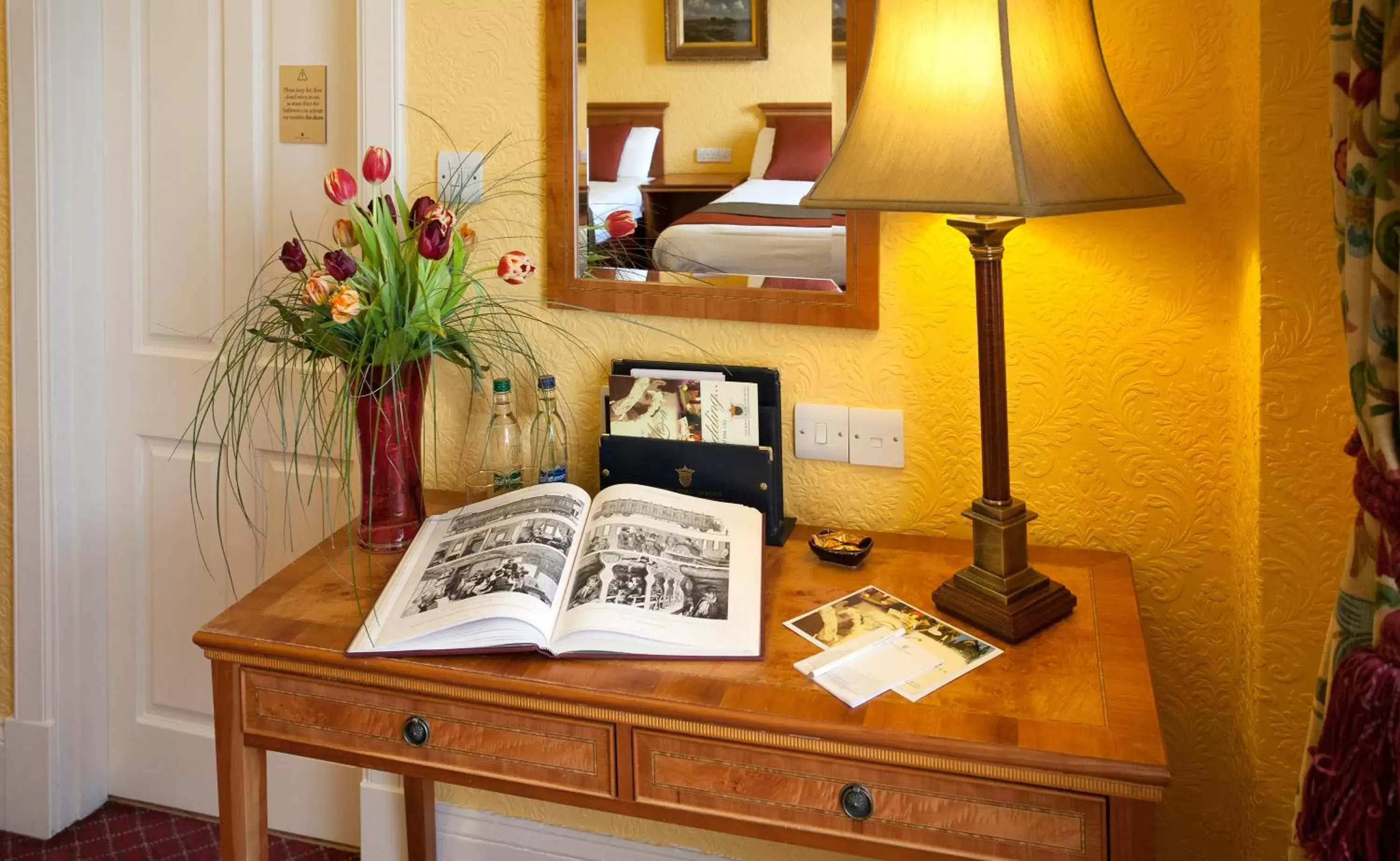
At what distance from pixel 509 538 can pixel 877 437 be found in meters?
0.57

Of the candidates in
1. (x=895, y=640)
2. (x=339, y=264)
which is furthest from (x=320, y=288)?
(x=895, y=640)

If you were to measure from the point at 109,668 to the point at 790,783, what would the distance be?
1.66m

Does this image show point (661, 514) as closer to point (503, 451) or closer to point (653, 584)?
point (653, 584)

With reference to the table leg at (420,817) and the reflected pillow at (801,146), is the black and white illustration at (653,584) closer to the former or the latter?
the reflected pillow at (801,146)

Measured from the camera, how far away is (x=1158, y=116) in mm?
1623

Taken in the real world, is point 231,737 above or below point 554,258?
below

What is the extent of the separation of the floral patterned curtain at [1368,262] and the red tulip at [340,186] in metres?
1.24

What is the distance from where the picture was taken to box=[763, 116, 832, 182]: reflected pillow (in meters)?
1.76

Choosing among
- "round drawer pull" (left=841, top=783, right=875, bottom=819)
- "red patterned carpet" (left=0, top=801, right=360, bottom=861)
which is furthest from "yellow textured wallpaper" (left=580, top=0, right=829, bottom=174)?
"red patterned carpet" (left=0, top=801, right=360, bottom=861)

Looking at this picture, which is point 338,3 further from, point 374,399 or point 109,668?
point 109,668

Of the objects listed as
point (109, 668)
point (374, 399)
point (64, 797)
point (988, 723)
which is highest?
point (374, 399)

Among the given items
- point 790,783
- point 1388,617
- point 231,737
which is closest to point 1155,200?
point 1388,617

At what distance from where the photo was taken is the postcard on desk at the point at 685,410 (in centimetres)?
180

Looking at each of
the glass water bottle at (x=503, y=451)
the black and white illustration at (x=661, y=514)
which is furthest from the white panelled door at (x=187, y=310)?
the black and white illustration at (x=661, y=514)
